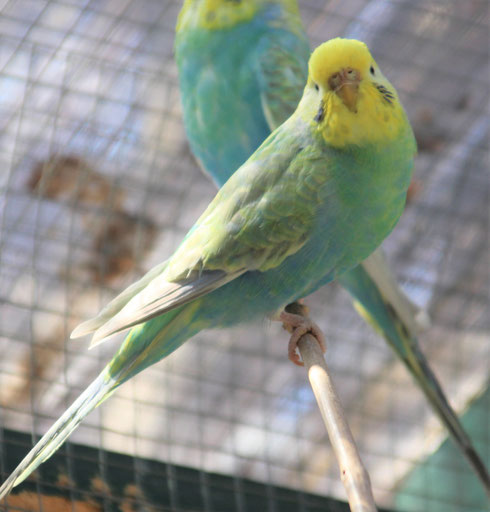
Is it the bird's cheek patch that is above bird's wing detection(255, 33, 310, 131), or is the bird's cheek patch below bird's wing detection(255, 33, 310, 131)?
above

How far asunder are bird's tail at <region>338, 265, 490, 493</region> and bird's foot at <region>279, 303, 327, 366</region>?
0.34 metres

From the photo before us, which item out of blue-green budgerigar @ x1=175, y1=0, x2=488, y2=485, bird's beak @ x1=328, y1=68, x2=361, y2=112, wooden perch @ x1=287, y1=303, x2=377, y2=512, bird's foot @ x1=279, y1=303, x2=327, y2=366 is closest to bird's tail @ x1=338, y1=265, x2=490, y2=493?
blue-green budgerigar @ x1=175, y1=0, x2=488, y2=485

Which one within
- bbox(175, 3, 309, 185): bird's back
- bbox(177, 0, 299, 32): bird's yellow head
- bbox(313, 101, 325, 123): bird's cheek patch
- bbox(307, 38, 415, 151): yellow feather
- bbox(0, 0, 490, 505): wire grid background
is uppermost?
bbox(307, 38, 415, 151): yellow feather

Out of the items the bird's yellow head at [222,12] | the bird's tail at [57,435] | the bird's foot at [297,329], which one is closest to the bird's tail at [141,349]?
the bird's tail at [57,435]

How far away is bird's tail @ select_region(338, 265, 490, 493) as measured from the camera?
167cm

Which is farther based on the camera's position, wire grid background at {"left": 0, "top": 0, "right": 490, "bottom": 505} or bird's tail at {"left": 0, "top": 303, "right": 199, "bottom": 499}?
wire grid background at {"left": 0, "top": 0, "right": 490, "bottom": 505}

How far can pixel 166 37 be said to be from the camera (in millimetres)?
2578

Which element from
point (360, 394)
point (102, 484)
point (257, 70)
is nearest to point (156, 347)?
point (102, 484)

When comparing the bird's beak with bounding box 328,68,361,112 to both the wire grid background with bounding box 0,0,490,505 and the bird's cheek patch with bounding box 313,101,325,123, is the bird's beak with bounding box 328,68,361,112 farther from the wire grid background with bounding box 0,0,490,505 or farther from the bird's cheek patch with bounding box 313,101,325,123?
the wire grid background with bounding box 0,0,490,505

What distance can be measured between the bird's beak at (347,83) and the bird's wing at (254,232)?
12 centimetres

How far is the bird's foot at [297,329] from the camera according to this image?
4.37 feet

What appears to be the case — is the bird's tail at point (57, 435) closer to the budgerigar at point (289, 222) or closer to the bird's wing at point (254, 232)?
the budgerigar at point (289, 222)

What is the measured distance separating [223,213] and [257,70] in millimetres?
557

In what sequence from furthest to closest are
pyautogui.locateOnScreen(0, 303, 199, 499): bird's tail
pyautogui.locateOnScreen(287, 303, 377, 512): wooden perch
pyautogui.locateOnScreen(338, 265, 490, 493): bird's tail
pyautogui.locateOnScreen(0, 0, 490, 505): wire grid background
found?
pyautogui.locateOnScreen(0, 0, 490, 505): wire grid background, pyautogui.locateOnScreen(338, 265, 490, 493): bird's tail, pyautogui.locateOnScreen(0, 303, 199, 499): bird's tail, pyautogui.locateOnScreen(287, 303, 377, 512): wooden perch
